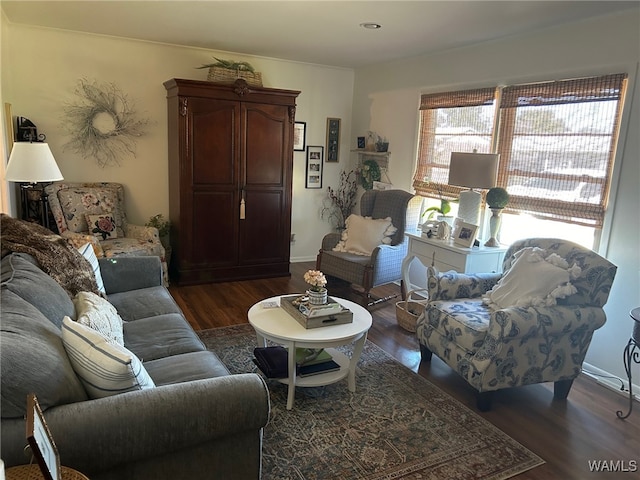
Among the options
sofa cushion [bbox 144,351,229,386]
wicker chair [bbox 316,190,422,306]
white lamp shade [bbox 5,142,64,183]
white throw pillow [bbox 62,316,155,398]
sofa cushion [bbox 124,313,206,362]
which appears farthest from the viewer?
wicker chair [bbox 316,190,422,306]

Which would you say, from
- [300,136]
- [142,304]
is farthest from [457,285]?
[300,136]

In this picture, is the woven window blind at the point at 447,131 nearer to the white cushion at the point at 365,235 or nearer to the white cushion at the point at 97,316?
the white cushion at the point at 365,235

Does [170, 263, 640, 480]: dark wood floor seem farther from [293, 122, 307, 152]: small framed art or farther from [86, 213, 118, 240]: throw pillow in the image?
[293, 122, 307, 152]: small framed art

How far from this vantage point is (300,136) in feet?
18.2

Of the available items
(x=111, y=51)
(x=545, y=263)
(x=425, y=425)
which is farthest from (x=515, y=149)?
(x=111, y=51)

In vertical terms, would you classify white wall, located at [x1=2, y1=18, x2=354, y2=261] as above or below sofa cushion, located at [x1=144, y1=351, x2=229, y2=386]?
above

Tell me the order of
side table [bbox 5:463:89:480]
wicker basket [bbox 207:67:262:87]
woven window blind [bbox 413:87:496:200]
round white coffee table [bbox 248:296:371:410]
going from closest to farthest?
side table [bbox 5:463:89:480]
round white coffee table [bbox 248:296:371:410]
woven window blind [bbox 413:87:496:200]
wicker basket [bbox 207:67:262:87]

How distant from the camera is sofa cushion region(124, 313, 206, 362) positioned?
2.27 metres

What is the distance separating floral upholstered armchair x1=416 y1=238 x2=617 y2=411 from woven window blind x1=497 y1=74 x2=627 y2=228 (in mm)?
563

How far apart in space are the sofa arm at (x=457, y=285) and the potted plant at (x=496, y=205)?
49cm

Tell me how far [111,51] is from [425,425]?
4.30m

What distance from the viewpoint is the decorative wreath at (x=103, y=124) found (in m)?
4.46

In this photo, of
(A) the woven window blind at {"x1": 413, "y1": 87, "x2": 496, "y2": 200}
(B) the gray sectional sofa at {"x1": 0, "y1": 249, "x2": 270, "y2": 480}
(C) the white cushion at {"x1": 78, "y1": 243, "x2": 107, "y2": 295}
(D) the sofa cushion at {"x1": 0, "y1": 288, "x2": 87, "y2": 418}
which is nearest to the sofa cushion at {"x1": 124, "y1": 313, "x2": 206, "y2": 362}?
(B) the gray sectional sofa at {"x1": 0, "y1": 249, "x2": 270, "y2": 480}

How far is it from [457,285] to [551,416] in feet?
3.07
